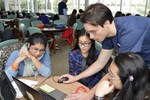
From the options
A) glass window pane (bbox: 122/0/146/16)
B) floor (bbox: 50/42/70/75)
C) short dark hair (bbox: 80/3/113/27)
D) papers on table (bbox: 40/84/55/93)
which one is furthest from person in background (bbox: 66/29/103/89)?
glass window pane (bbox: 122/0/146/16)

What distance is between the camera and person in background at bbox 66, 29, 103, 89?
2000 mm

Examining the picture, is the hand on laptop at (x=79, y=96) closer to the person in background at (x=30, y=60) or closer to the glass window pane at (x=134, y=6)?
the person in background at (x=30, y=60)

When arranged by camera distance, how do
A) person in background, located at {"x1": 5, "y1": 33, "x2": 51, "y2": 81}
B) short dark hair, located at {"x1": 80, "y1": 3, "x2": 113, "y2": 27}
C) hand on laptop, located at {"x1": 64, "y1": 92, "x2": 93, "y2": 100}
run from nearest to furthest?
short dark hair, located at {"x1": 80, "y1": 3, "x2": 113, "y2": 27}, hand on laptop, located at {"x1": 64, "y1": 92, "x2": 93, "y2": 100}, person in background, located at {"x1": 5, "y1": 33, "x2": 51, "y2": 81}

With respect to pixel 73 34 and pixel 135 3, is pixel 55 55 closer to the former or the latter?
pixel 73 34

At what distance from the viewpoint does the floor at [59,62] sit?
3775 mm

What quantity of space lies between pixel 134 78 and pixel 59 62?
11.0 feet

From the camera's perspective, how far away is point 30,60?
6.04ft

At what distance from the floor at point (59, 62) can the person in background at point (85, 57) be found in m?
1.63

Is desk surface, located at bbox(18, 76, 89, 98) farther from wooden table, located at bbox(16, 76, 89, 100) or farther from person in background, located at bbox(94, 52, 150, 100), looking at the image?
person in background, located at bbox(94, 52, 150, 100)

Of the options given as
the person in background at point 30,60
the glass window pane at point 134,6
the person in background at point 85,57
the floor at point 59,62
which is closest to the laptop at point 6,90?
the person in background at point 30,60

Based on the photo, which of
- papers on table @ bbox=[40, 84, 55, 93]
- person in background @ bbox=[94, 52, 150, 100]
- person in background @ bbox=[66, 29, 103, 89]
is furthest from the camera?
person in background @ bbox=[66, 29, 103, 89]

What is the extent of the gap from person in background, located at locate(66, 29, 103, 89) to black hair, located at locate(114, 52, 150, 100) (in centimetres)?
90

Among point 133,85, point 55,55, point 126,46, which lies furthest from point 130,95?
point 55,55

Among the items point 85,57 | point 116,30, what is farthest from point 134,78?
point 85,57
